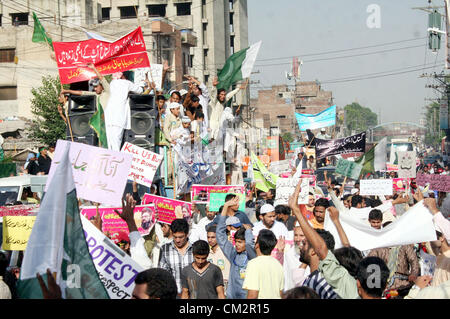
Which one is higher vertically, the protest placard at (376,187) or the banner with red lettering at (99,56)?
the banner with red lettering at (99,56)

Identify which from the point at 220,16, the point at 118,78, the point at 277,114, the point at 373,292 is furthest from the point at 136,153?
the point at 277,114

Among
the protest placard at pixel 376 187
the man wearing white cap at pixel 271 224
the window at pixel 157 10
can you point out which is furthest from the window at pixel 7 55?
the man wearing white cap at pixel 271 224

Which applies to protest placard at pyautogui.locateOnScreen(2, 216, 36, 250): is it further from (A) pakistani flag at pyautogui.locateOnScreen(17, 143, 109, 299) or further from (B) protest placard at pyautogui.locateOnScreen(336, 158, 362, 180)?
(B) protest placard at pyautogui.locateOnScreen(336, 158, 362, 180)

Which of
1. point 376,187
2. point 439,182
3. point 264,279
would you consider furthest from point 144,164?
point 376,187

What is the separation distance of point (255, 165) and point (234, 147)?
2.19ft

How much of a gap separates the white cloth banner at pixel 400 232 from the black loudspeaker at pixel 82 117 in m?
6.71

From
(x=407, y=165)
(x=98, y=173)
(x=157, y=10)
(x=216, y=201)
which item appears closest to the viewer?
(x=98, y=173)

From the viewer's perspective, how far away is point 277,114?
95812 millimetres

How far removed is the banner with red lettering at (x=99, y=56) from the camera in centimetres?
1251

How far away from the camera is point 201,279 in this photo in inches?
240

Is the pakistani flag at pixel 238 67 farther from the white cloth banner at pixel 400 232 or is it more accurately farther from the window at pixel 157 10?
the window at pixel 157 10

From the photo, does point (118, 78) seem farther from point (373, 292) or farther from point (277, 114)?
point (277, 114)

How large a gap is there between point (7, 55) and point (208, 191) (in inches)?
1403

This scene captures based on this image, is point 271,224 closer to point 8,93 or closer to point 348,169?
point 348,169
